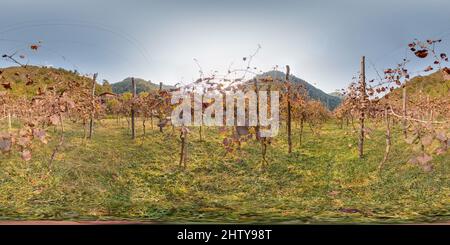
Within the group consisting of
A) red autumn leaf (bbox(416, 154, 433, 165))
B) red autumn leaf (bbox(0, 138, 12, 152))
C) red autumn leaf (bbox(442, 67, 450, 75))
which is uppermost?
red autumn leaf (bbox(442, 67, 450, 75))

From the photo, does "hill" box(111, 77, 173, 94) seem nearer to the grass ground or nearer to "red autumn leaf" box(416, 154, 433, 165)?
the grass ground

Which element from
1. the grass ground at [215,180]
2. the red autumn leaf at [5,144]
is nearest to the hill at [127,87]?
the grass ground at [215,180]

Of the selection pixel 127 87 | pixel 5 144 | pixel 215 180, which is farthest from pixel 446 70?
pixel 127 87

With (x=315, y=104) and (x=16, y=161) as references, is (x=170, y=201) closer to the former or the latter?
(x=16, y=161)

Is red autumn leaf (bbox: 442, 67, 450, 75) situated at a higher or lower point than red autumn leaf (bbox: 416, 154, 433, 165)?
higher

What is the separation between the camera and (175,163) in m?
20.8

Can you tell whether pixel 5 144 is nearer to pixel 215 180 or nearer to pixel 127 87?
pixel 215 180

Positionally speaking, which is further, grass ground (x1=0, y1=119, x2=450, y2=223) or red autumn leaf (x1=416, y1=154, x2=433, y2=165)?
grass ground (x1=0, y1=119, x2=450, y2=223)

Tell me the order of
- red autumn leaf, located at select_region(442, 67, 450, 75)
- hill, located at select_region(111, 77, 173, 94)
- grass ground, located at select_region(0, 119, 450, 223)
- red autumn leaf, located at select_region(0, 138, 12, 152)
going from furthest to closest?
hill, located at select_region(111, 77, 173, 94) < grass ground, located at select_region(0, 119, 450, 223) < red autumn leaf, located at select_region(0, 138, 12, 152) < red autumn leaf, located at select_region(442, 67, 450, 75)

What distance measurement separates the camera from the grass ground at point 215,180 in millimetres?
14289

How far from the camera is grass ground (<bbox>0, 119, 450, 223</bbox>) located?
14289 mm

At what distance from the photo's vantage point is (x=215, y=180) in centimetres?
1880

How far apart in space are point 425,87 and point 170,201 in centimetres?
2123

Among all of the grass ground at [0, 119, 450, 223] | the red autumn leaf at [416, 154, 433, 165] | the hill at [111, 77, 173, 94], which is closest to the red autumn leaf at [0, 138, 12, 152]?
the grass ground at [0, 119, 450, 223]
